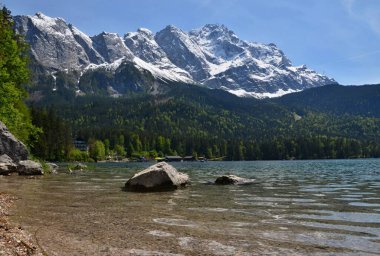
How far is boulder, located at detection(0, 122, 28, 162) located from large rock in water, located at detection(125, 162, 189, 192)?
2052cm

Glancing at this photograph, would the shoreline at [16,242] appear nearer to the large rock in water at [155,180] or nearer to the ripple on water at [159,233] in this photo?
the ripple on water at [159,233]

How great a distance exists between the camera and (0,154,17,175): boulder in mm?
48281

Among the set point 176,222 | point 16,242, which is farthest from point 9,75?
point 16,242

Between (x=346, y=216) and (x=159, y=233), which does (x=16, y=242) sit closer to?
(x=159, y=233)

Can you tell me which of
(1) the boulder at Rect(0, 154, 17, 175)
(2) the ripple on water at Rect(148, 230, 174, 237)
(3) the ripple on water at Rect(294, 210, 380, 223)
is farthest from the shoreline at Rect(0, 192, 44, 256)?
(1) the boulder at Rect(0, 154, 17, 175)

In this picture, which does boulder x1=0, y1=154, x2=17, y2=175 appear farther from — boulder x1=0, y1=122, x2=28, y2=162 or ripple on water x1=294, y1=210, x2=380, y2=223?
ripple on water x1=294, y1=210, x2=380, y2=223

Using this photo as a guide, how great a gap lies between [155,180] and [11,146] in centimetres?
2489

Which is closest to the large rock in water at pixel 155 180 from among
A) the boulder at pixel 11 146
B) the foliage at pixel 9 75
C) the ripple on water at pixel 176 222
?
the ripple on water at pixel 176 222

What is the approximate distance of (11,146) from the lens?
170 feet

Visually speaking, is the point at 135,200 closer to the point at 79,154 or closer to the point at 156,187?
the point at 156,187

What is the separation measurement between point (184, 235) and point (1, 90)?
39.3 metres

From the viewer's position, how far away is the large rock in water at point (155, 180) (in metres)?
36.2

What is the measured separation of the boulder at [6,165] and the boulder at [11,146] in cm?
81

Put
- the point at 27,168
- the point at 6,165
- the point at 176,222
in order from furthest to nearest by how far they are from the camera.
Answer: the point at 27,168 → the point at 6,165 → the point at 176,222
